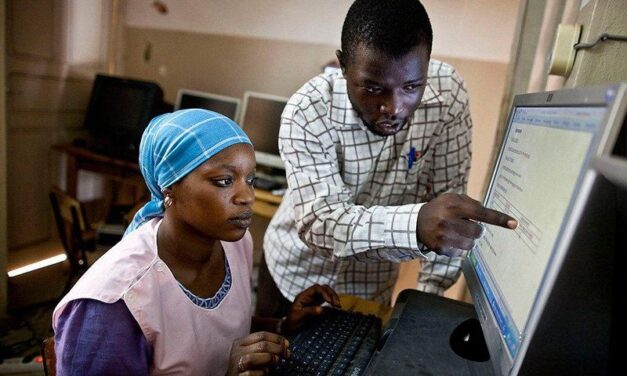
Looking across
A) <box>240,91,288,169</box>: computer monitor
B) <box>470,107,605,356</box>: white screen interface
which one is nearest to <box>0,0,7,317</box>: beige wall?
<box>240,91,288,169</box>: computer monitor

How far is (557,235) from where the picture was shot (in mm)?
428

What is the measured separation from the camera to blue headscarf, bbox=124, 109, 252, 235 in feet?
2.72

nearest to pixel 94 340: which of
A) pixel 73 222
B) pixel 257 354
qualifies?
pixel 257 354

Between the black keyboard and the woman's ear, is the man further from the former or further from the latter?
the woman's ear

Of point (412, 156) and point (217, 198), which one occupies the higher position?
point (412, 156)

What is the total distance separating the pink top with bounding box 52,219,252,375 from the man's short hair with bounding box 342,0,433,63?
0.55 m

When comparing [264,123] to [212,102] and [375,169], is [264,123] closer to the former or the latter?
[212,102]

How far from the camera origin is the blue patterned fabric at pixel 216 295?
2.78ft

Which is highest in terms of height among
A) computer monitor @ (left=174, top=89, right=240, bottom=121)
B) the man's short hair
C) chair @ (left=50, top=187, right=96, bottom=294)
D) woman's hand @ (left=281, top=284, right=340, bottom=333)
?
the man's short hair

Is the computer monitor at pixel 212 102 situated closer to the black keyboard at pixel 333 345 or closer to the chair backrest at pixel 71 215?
the chair backrest at pixel 71 215

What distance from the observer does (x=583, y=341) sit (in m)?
0.49

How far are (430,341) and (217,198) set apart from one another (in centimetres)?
45

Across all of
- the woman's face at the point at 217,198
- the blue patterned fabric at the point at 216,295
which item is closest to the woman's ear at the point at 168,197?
the woman's face at the point at 217,198

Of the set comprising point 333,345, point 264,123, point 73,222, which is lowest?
point 73,222
